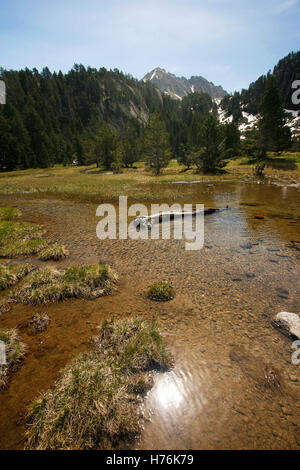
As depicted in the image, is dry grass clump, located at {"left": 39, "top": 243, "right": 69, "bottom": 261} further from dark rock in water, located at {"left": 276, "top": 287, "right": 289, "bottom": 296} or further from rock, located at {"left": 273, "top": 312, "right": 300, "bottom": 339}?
dark rock in water, located at {"left": 276, "top": 287, "right": 289, "bottom": 296}

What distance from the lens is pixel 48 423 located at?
4176mm

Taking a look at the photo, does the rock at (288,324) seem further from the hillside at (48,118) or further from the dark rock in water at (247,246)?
the hillside at (48,118)

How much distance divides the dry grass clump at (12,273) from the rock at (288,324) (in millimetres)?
11121

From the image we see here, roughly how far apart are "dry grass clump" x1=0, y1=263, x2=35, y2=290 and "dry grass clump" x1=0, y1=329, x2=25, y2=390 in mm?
3688

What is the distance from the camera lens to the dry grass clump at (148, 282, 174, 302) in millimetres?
8781

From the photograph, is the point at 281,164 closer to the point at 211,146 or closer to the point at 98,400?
the point at 211,146

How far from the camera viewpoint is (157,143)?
63.2 metres

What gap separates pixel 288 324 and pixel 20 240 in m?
16.2

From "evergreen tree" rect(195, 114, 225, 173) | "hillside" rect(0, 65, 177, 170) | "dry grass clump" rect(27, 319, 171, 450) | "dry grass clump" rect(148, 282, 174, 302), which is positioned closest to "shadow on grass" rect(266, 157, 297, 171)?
"evergreen tree" rect(195, 114, 225, 173)

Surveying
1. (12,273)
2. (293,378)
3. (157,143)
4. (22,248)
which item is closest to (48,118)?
(157,143)

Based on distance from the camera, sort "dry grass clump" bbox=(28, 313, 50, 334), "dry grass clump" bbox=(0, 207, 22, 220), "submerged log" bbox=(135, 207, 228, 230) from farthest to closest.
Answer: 1. "dry grass clump" bbox=(0, 207, 22, 220)
2. "submerged log" bbox=(135, 207, 228, 230)
3. "dry grass clump" bbox=(28, 313, 50, 334)

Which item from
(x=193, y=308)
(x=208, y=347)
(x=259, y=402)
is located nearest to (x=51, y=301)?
(x=193, y=308)

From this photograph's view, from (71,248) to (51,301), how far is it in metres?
5.85
